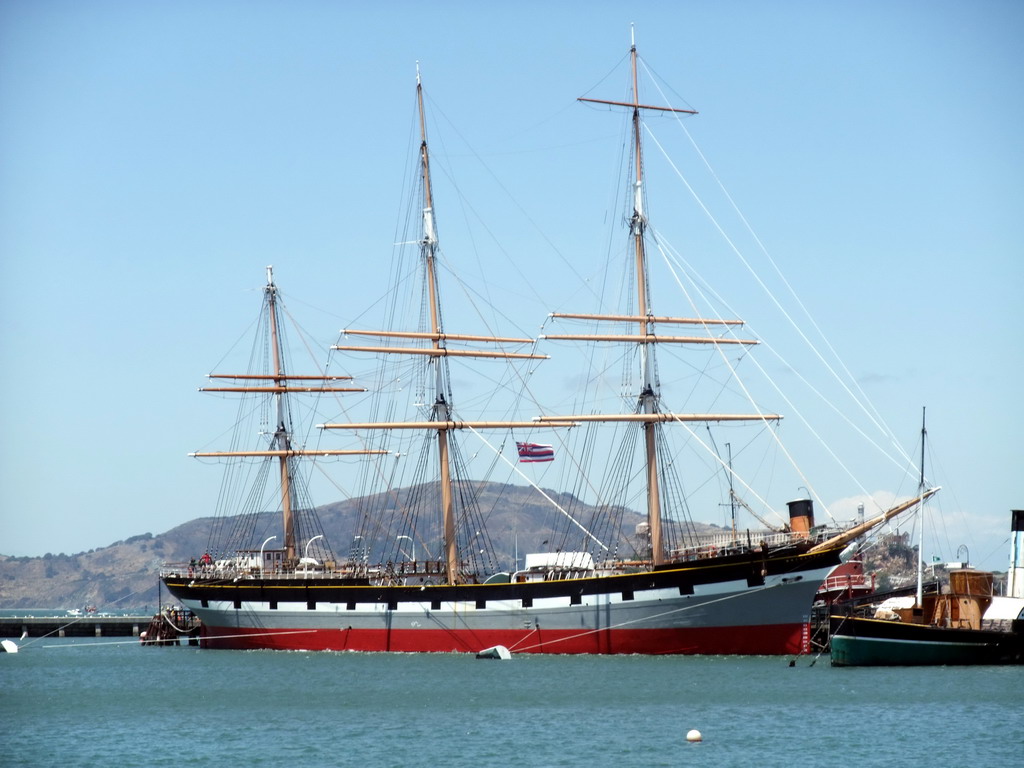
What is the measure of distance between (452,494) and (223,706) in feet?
76.8

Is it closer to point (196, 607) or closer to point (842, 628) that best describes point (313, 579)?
point (196, 607)

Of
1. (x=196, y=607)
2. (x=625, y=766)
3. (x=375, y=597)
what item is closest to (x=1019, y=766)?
(x=625, y=766)

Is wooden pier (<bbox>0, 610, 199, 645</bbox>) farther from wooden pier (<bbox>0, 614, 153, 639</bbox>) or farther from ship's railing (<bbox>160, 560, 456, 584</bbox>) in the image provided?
ship's railing (<bbox>160, 560, 456, 584</bbox>)

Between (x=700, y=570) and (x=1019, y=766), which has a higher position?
(x=700, y=570)

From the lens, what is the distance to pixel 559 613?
188 feet

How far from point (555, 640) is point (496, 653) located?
2.37 metres

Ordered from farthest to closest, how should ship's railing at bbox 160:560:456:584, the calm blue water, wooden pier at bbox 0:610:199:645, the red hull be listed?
wooden pier at bbox 0:610:199:645
ship's railing at bbox 160:560:456:584
the red hull
the calm blue water

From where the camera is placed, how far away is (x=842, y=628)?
49.6 metres

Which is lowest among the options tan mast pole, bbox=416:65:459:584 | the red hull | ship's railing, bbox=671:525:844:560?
the red hull

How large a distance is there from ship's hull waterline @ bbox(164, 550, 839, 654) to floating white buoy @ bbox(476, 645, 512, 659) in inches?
44.5

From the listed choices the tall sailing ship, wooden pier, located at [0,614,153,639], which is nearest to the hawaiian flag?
the tall sailing ship

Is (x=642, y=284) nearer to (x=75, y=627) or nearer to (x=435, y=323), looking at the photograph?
(x=435, y=323)

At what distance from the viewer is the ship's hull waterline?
52969 millimetres

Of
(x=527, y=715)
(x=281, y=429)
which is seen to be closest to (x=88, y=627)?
(x=281, y=429)
